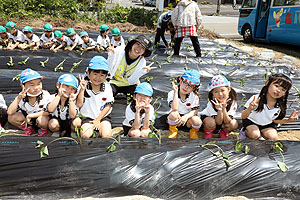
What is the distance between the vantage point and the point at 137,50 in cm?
366

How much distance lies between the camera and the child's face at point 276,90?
2884 millimetres

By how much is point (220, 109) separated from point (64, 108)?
6.33 feet

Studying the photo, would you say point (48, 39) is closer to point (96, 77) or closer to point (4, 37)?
point (4, 37)

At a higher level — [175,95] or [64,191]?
[175,95]

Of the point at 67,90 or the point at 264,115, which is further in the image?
the point at 264,115

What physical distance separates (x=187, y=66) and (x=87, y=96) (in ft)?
9.56

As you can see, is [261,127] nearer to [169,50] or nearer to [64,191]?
[64,191]

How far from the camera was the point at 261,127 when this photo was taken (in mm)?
3230

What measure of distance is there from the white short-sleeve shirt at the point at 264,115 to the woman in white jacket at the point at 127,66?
5.31 ft

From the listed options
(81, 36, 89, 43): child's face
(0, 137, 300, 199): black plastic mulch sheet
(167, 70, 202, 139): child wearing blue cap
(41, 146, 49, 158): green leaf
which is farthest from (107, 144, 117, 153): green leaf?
(81, 36, 89, 43): child's face

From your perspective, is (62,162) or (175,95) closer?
(62,162)

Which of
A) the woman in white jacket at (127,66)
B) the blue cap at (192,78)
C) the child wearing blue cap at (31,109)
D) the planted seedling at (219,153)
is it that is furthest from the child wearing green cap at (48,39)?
the planted seedling at (219,153)

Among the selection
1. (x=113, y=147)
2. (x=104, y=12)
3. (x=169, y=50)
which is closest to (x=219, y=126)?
(x=113, y=147)

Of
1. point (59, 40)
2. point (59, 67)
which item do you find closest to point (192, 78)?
point (59, 67)
